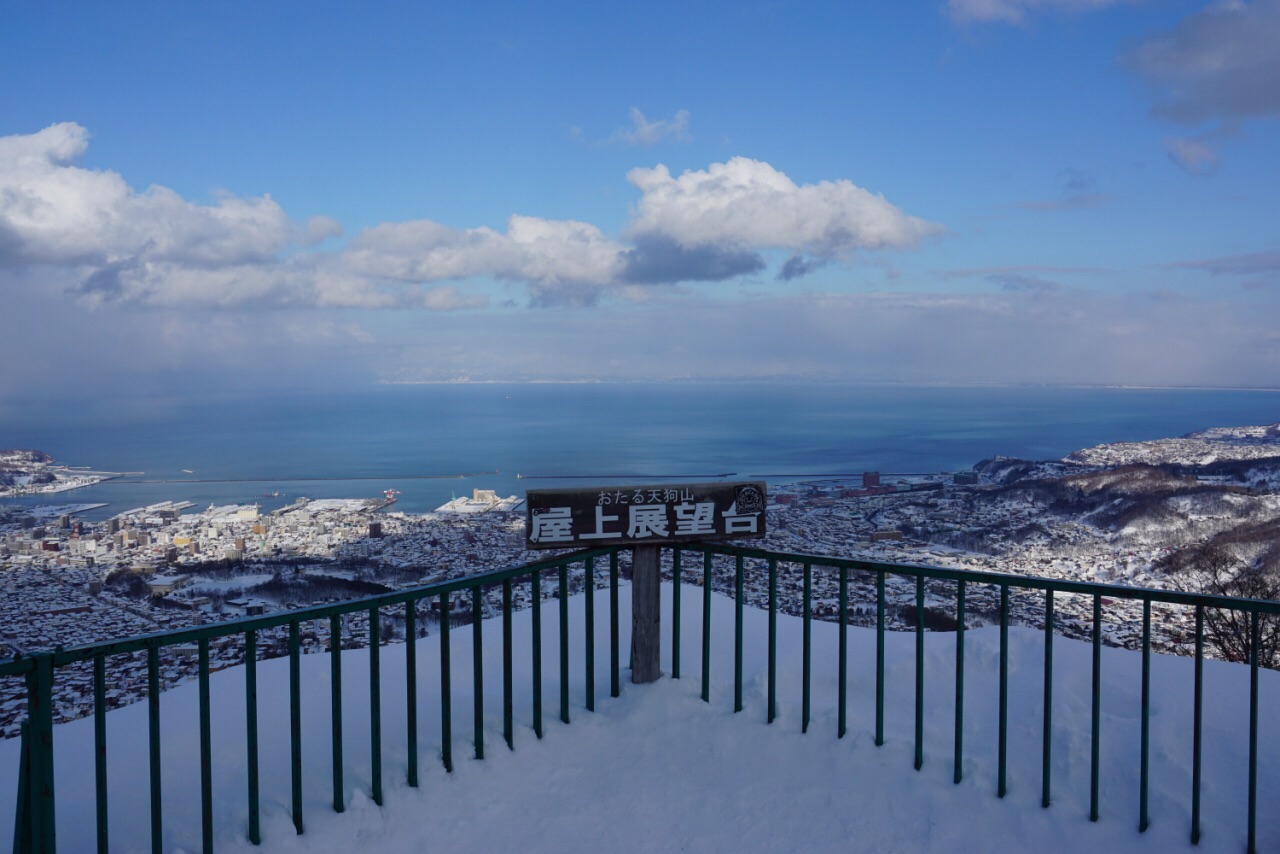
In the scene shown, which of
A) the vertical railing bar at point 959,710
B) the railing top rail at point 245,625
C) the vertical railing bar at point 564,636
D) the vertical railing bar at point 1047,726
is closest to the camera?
the railing top rail at point 245,625

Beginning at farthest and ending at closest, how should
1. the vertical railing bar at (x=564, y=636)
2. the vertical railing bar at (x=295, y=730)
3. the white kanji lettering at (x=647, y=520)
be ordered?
1. the white kanji lettering at (x=647, y=520)
2. the vertical railing bar at (x=564, y=636)
3. the vertical railing bar at (x=295, y=730)

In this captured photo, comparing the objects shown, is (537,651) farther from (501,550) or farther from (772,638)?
(501,550)

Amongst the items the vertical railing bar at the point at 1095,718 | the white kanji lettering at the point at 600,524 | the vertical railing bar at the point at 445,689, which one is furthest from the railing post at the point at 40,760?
the vertical railing bar at the point at 1095,718

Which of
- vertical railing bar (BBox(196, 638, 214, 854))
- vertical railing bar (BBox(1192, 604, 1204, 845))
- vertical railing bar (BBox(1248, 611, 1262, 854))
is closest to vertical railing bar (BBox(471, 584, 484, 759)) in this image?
vertical railing bar (BBox(196, 638, 214, 854))

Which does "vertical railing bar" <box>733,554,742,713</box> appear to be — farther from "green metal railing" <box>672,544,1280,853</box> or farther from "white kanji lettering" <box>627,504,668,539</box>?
"white kanji lettering" <box>627,504,668,539</box>

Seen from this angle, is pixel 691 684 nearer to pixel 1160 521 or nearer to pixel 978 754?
pixel 978 754

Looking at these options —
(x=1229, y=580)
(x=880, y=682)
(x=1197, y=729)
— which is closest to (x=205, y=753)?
(x=880, y=682)

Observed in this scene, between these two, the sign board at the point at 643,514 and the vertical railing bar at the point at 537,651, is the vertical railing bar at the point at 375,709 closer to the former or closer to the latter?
the vertical railing bar at the point at 537,651
